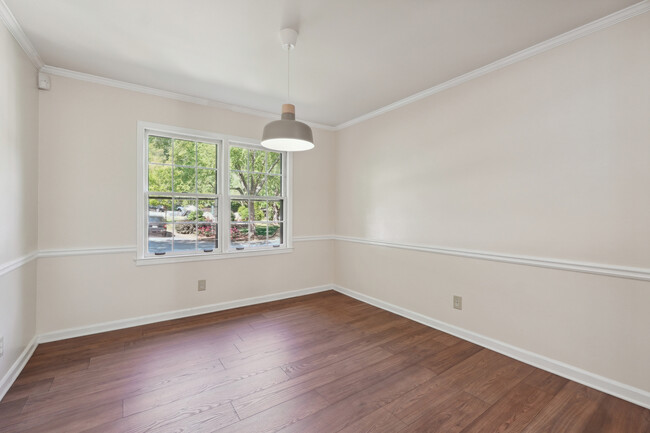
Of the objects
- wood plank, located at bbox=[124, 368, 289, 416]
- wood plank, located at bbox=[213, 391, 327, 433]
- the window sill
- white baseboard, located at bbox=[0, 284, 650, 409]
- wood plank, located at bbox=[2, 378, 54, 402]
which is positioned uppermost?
the window sill

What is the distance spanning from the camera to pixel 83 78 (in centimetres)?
295

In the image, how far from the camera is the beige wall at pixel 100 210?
9.32 ft

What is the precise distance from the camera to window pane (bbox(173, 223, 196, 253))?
11.6 ft

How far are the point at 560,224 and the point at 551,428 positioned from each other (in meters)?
1.45

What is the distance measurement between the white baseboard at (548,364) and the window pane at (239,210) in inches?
96.8

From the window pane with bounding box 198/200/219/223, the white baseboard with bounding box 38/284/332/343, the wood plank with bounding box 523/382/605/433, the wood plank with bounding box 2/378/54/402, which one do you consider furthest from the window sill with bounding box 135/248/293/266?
the wood plank with bounding box 523/382/605/433

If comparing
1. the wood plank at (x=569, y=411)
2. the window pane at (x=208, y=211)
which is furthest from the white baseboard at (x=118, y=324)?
the wood plank at (x=569, y=411)

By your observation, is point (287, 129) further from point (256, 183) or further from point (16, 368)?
point (16, 368)

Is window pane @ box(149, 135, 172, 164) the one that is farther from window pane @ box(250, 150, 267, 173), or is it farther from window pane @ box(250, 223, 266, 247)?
window pane @ box(250, 223, 266, 247)

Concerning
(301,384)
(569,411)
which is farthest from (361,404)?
(569,411)

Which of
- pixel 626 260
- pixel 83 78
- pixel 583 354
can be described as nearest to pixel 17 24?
pixel 83 78

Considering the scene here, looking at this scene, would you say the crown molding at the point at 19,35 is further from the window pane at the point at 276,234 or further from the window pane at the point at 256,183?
the window pane at the point at 276,234

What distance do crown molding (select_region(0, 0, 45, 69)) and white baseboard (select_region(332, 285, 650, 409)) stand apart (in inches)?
173

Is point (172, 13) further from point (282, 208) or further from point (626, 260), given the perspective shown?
point (626, 260)
